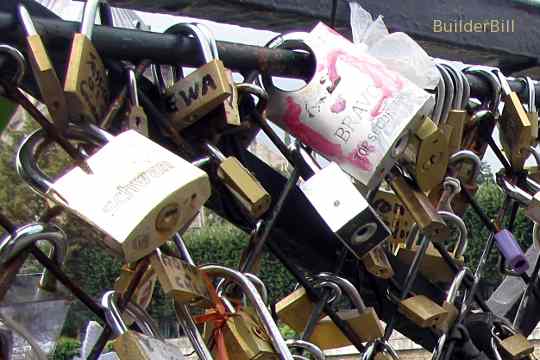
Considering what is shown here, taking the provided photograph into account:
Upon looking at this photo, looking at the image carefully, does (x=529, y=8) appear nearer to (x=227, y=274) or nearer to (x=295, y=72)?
(x=295, y=72)

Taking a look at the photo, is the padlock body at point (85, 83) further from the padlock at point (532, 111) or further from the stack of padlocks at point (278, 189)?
the padlock at point (532, 111)

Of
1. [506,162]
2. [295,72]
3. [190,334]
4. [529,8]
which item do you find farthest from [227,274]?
[529,8]

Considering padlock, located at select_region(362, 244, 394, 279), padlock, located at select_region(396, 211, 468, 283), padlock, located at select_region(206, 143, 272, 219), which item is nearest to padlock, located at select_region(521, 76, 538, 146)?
padlock, located at select_region(396, 211, 468, 283)

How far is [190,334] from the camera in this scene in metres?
0.43

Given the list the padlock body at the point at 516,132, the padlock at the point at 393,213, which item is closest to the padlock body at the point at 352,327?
the padlock at the point at 393,213

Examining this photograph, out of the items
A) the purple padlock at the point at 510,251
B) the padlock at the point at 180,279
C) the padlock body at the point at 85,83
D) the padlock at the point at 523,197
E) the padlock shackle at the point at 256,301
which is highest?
the padlock body at the point at 85,83

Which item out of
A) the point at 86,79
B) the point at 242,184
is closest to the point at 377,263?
the point at 242,184

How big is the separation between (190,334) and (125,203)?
95 millimetres

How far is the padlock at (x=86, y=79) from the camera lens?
0.41 metres

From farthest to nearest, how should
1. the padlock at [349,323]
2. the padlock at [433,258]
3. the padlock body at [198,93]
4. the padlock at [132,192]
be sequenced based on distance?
the padlock at [433,258]
the padlock at [349,323]
the padlock body at [198,93]
the padlock at [132,192]

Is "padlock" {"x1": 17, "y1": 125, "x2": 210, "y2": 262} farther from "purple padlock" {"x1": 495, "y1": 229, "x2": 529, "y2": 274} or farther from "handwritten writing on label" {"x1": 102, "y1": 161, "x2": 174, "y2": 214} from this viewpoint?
"purple padlock" {"x1": 495, "y1": 229, "x2": 529, "y2": 274}

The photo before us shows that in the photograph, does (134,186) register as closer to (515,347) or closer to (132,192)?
(132,192)

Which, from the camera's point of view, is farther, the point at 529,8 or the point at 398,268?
the point at 529,8

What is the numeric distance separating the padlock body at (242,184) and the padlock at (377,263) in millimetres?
115
